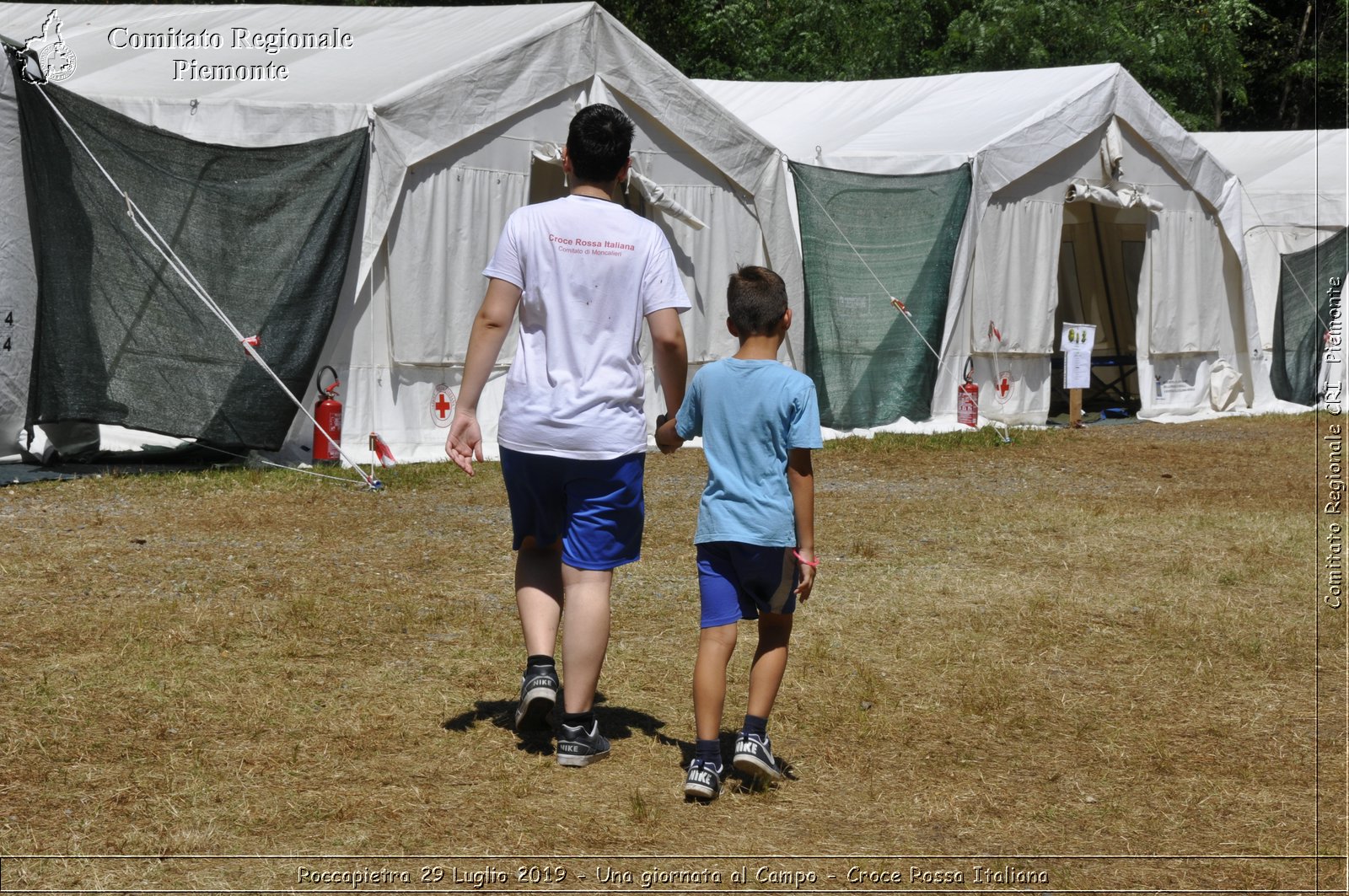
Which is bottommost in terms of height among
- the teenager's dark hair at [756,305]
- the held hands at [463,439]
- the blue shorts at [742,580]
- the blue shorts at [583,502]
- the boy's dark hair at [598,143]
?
the blue shorts at [742,580]

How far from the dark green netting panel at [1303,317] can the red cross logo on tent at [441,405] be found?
981cm

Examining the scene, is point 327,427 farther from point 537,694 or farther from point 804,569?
point 804,569

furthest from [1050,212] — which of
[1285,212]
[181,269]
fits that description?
[181,269]

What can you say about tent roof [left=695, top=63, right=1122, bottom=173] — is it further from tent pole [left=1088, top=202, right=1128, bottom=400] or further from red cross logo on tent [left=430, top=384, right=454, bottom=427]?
red cross logo on tent [left=430, top=384, right=454, bottom=427]

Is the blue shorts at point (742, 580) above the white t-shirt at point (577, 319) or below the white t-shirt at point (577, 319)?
below

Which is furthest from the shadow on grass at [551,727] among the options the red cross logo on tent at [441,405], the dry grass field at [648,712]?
the red cross logo on tent at [441,405]

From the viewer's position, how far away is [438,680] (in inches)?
189

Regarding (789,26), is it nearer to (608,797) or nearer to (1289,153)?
(1289,153)

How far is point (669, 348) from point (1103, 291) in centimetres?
1392

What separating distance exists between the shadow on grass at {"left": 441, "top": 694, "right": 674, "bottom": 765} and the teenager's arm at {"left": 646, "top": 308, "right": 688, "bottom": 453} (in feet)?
3.09

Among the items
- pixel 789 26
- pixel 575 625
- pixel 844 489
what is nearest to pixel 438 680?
pixel 575 625

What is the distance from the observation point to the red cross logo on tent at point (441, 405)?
33.7 feet

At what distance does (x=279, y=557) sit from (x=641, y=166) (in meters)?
5.47

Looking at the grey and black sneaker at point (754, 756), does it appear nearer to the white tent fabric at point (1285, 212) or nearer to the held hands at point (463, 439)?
the held hands at point (463, 439)
